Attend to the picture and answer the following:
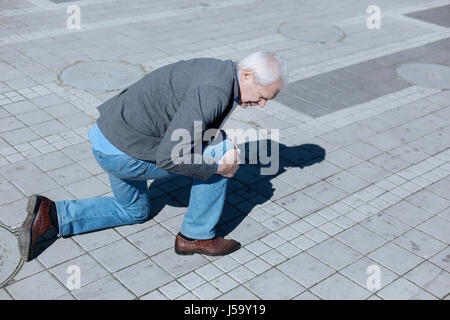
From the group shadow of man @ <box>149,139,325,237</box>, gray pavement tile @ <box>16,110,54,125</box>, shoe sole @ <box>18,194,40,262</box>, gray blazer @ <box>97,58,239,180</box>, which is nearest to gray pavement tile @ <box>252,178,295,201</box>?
shadow of man @ <box>149,139,325,237</box>

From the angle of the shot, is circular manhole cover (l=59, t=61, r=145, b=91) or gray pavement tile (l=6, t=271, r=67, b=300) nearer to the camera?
gray pavement tile (l=6, t=271, r=67, b=300)

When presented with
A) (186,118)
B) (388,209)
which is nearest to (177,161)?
(186,118)

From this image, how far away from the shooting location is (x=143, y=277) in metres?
4.04

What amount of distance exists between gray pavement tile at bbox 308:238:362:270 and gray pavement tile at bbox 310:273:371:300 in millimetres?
167

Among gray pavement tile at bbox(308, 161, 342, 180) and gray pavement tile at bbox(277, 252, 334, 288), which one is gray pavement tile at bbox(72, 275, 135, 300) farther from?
gray pavement tile at bbox(308, 161, 342, 180)

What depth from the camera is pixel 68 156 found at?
554cm

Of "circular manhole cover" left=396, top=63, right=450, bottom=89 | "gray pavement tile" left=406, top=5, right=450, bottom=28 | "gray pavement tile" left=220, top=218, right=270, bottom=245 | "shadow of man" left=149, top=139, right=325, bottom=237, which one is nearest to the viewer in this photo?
"gray pavement tile" left=220, top=218, right=270, bottom=245

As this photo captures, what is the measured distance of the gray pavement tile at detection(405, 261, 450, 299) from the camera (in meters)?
4.10

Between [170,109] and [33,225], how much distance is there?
1.34 meters

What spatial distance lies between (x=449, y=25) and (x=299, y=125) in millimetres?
5591

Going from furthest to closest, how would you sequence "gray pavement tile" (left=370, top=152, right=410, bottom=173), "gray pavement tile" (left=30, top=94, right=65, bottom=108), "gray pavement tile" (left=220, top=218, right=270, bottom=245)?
"gray pavement tile" (left=30, top=94, right=65, bottom=108), "gray pavement tile" (left=370, top=152, right=410, bottom=173), "gray pavement tile" (left=220, top=218, right=270, bottom=245)

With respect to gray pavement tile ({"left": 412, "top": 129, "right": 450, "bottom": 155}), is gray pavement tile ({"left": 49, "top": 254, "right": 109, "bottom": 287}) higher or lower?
higher

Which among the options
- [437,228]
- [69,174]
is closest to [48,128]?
[69,174]

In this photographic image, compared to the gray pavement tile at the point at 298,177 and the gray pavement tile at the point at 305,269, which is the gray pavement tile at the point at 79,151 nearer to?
the gray pavement tile at the point at 298,177
